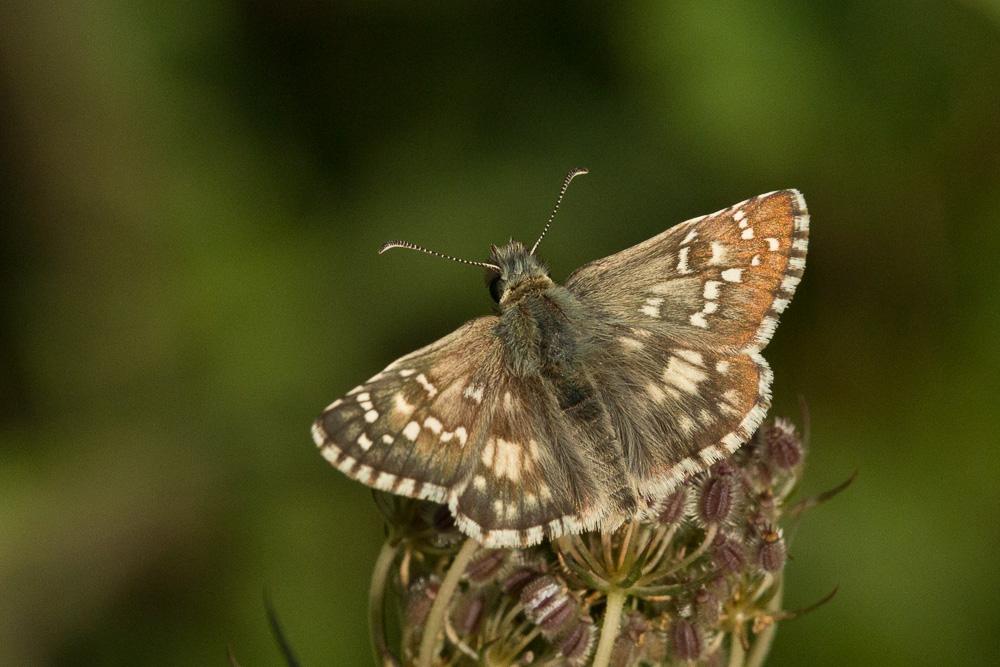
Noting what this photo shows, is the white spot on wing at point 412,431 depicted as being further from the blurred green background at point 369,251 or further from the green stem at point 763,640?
the blurred green background at point 369,251

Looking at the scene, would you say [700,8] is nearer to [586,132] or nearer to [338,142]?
[586,132]

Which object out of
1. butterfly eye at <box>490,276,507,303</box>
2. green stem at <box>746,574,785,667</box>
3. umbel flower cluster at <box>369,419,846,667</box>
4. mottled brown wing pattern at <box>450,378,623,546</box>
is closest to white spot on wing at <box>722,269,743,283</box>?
umbel flower cluster at <box>369,419,846,667</box>

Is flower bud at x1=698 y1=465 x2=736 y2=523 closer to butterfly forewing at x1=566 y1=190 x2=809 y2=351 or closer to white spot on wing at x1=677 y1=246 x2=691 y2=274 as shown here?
butterfly forewing at x1=566 y1=190 x2=809 y2=351

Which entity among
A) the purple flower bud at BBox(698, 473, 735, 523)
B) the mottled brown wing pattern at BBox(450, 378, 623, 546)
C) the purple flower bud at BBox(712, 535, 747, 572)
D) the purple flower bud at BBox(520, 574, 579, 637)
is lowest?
the purple flower bud at BBox(712, 535, 747, 572)

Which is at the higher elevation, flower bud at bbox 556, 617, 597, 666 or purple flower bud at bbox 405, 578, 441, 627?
purple flower bud at bbox 405, 578, 441, 627

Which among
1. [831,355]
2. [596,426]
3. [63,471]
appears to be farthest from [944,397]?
[63,471]

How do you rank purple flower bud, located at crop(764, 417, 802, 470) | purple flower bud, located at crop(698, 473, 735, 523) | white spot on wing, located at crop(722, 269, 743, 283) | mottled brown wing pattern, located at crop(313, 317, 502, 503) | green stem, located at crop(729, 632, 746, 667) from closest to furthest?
mottled brown wing pattern, located at crop(313, 317, 502, 503) < purple flower bud, located at crop(698, 473, 735, 523) < green stem, located at crop(729, 632, 746, 667) < purple flower bud, located at crop(764, 417, 802, 470) < white spot on wing, located at crop(722, 269, 743, 283)

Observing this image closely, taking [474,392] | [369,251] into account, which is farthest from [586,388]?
[369,251]
